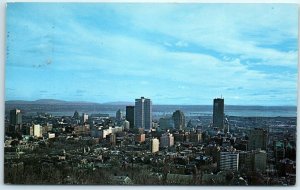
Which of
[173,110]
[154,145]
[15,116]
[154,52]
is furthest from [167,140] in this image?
[15,116]

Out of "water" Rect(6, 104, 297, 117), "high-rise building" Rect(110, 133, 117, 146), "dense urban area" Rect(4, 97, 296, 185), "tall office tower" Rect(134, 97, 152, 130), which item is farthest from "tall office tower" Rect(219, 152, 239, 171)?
"high-rise building" Rect(110, 133, 117, 146)

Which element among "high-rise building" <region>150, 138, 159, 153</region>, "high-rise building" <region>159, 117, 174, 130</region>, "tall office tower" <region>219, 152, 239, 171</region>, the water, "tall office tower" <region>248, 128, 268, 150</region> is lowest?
"tall office tower" <region>219, 152, 239, 171</region>

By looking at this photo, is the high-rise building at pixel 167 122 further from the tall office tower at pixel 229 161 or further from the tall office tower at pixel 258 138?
the tall office tower at pixel 258 138

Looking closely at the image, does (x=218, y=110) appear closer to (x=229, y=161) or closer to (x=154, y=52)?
(x=229, y=161)

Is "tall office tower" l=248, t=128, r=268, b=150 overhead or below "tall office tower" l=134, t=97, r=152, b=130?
below

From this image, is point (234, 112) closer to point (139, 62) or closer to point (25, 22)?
point (139, 62)

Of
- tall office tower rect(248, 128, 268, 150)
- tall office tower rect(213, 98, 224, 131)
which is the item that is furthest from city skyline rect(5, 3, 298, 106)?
tall office tower rect(248, 128, 268, 150)

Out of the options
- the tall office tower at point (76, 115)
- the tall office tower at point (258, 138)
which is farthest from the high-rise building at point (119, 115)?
the tall office tower at point (258, 138)

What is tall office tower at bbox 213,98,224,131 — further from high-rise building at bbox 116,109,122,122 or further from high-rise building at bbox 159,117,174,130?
high-rise building at bbox 116,109,122,122

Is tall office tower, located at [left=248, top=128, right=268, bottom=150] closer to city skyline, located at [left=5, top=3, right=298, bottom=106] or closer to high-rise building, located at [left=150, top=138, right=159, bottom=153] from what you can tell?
city skyline, located at [left=5, top=3, right=298, bottom=106]
